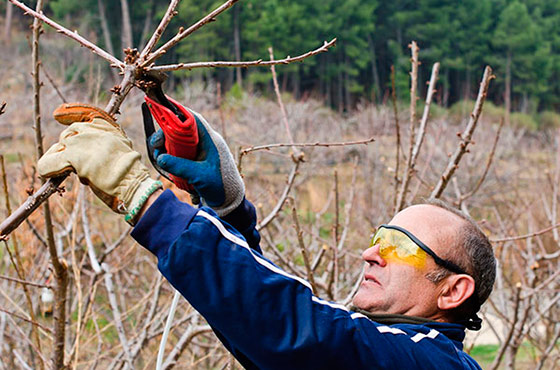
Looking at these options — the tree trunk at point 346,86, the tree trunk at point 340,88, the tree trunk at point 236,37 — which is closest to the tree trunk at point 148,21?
the tree trunk at point 236,37

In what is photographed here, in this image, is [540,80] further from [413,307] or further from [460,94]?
[413,307]

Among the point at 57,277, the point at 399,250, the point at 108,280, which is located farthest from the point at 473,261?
the point at 108,280

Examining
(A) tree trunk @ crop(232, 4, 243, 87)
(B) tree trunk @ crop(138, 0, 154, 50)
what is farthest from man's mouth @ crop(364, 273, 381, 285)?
(A) tree trunk @ crop(232, 4, 243, 87)

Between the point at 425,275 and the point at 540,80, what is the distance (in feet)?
125

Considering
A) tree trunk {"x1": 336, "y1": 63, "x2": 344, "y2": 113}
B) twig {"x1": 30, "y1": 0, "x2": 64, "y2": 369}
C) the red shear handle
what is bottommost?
tree trunk {"x1": 336, "y1": 63, "x2": 344, "y2": 113}

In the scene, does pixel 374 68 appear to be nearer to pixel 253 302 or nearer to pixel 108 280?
pixel 108 280

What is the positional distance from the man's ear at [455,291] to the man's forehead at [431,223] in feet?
0.34

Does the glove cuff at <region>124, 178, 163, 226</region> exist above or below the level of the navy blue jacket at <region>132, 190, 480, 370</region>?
above

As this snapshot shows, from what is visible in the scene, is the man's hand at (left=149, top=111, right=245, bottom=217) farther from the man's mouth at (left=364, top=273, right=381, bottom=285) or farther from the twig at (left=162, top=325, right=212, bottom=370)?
the twig at (left=162, top=325, right=212, bottom=370)

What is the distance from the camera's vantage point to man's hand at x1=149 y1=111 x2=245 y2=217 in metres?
1.72

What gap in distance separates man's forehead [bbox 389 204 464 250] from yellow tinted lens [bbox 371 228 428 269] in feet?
0.11

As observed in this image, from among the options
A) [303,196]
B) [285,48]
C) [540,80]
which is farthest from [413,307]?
[540,80]

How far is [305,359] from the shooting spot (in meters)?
1.41

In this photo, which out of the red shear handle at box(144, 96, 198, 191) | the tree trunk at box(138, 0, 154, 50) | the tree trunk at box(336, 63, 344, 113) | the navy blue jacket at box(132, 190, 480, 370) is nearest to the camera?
the navy blue jacket at box(132, 190, 480, 370)
